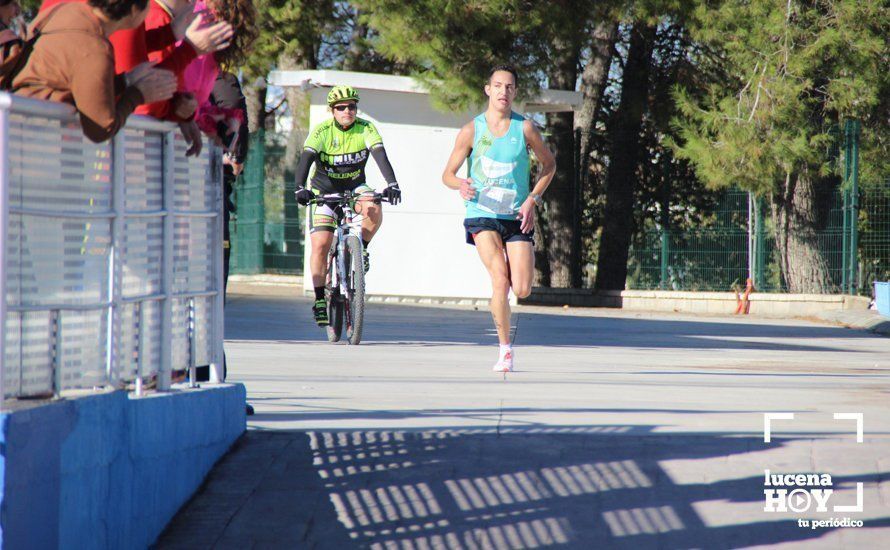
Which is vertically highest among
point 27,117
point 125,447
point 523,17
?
point 523,17

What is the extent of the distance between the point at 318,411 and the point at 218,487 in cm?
112

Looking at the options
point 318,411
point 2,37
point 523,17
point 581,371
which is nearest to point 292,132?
point 523,17

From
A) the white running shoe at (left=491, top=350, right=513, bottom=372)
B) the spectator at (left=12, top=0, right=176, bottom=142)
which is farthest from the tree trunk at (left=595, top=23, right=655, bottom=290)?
the spectator at (left=12, top=0, right=176, bottom=142)

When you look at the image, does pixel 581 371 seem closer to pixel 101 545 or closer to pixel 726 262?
pixel 101 545

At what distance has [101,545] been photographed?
165 inches

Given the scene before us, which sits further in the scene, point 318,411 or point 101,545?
point 318,411

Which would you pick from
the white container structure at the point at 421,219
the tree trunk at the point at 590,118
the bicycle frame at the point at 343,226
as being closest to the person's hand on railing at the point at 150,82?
the bicycle frame at the point at 343,226

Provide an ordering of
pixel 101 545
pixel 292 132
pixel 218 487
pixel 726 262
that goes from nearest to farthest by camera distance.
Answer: pixel 101 545
pixel 218 487
pixel 726 262
pixel 292 132

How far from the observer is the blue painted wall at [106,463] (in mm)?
3576

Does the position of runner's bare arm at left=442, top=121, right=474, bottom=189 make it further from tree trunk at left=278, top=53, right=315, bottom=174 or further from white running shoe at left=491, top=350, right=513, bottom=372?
tree trunk at left=278, top=53, right=315, bottom=174

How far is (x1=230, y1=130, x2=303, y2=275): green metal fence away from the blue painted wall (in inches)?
687

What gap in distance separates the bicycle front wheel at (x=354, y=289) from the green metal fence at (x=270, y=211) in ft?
38.7

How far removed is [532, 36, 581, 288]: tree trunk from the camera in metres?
22.7

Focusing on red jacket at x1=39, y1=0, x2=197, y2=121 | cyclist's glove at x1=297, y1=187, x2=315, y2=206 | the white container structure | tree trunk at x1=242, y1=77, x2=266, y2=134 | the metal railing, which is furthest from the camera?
tree trunk at x1=242, y1=77, x2=266, y2=134
